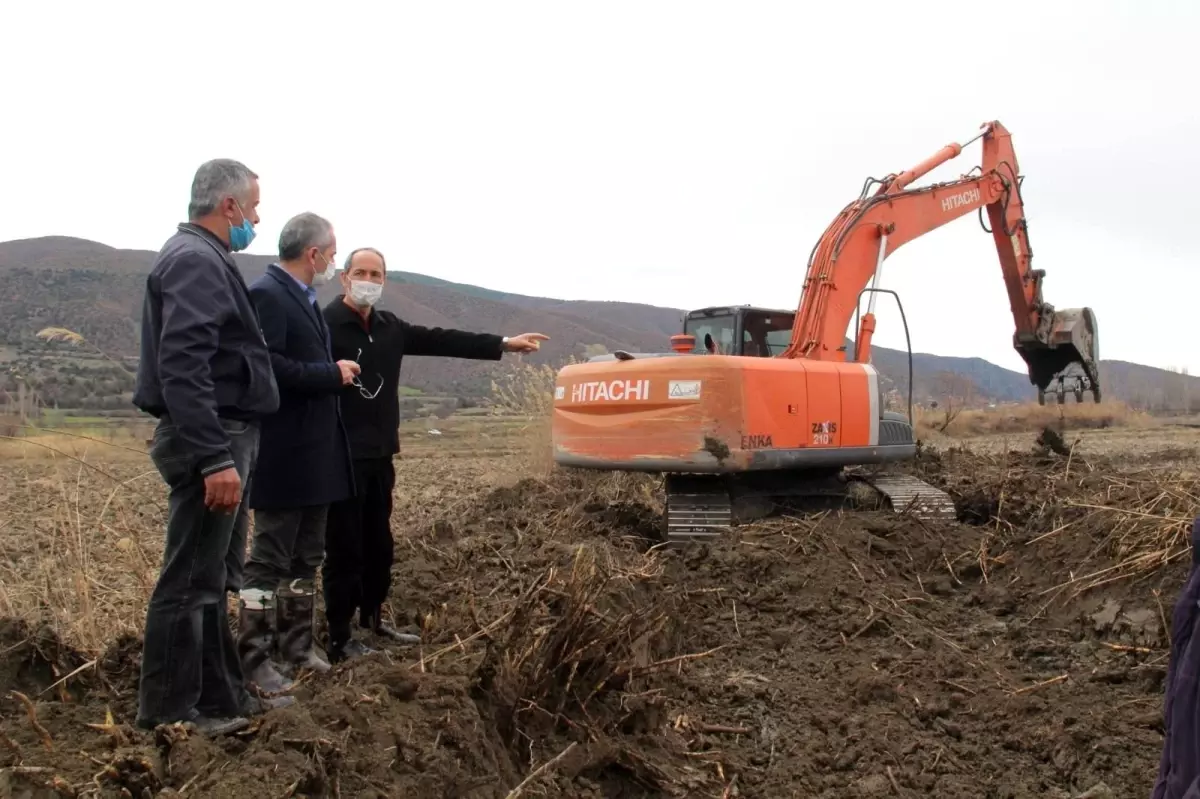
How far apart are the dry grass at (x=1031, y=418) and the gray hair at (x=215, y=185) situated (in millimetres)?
23378

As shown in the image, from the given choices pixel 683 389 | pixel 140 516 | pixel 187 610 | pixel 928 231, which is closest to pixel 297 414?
pixel 187 610

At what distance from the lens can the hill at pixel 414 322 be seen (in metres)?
32.6

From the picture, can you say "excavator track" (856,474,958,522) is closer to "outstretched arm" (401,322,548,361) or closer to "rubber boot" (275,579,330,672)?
"outstretched arm" (401,322,548,361)

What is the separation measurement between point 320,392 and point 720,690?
217cm

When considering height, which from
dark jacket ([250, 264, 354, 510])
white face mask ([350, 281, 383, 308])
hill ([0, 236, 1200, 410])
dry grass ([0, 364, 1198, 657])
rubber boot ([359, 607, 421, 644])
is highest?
hill ([0, 236, 1200, 410])

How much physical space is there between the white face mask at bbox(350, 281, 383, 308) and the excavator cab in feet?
15.2

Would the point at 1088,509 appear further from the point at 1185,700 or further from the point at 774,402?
the point at 1185,700

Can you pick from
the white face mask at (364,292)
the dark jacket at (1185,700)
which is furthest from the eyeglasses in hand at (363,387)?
the dark jacket at (1185,700)

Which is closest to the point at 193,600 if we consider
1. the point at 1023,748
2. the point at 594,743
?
the point at 594,743

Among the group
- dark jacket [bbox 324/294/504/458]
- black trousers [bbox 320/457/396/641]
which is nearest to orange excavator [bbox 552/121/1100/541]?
dark jacket [bbox 324/294/504/458]

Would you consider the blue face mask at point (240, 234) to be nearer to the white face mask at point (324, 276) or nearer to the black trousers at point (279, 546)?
the white face mask at point (324, 276)

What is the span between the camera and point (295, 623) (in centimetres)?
402

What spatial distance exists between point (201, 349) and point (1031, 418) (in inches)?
1082

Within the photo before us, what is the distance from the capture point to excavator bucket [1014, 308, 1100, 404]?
10.4m
